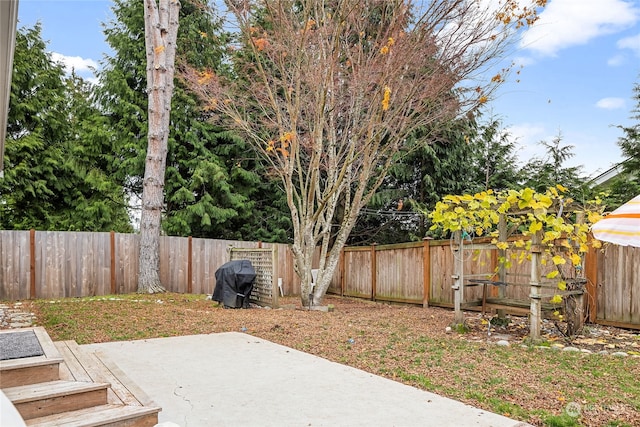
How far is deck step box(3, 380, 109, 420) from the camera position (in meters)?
2.47

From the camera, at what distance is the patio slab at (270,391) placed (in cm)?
279

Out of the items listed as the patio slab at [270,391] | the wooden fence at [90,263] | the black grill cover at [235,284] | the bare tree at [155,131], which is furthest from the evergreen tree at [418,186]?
the patio slab at [270,391]

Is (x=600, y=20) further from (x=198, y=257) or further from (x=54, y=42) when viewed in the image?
(x=54, y=42)

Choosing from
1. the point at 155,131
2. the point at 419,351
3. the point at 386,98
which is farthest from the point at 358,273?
the point at 419,351

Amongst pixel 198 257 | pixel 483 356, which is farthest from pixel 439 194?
pixel 483 356

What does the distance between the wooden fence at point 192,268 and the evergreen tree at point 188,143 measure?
1.74m

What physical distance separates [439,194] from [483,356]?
8021mm

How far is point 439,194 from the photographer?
12055 millimetres

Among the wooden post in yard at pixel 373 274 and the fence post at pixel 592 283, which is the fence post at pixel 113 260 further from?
the fence post at pixel 592 283

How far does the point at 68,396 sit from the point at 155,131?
26.5ft

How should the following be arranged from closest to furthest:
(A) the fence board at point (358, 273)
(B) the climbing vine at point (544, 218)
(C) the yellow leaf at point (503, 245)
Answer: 1. (B) the climbing vine at point (544, 218)
2. (C) the yellow leaf at point (503, 245)
3. (A) the fence board at point (358, 273)

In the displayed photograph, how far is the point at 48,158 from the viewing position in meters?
12.1

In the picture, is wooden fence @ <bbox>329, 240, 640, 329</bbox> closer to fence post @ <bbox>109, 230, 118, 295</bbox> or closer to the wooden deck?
the wooden deck

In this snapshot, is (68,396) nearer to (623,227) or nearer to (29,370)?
(29,370)
